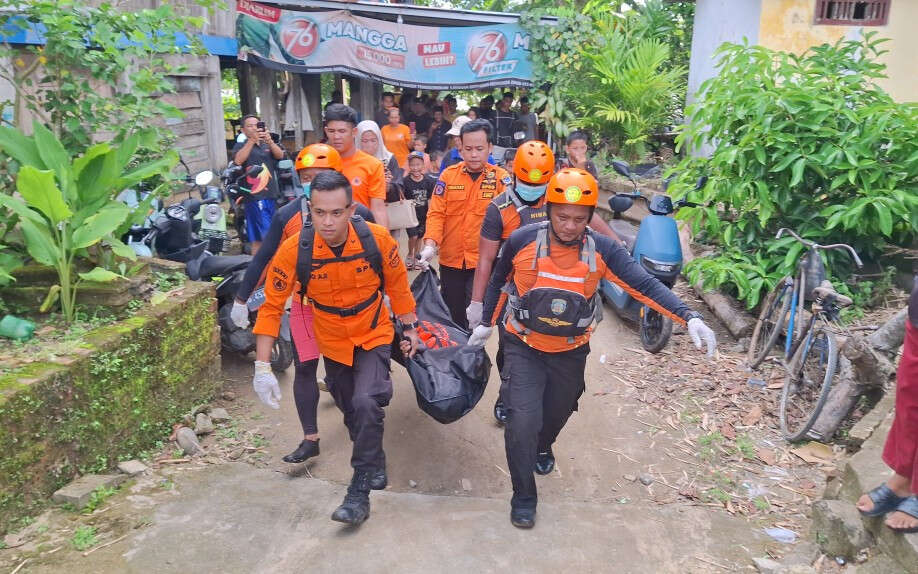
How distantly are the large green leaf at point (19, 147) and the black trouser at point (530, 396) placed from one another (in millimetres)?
3129

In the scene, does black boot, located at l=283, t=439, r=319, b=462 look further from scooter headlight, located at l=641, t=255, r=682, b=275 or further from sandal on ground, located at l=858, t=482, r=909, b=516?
scooter headlight, located at l=641, t=255, r=682, b=275

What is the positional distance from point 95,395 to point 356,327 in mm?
1534

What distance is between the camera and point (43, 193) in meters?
4.16

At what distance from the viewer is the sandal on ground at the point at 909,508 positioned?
318 cm

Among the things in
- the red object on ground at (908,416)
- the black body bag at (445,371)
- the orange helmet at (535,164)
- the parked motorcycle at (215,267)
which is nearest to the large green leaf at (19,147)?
the parked motorcycle at (215,267)

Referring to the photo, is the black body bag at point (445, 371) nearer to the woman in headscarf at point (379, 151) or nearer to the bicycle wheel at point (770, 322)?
the bicycle wheel at point (770, 322)

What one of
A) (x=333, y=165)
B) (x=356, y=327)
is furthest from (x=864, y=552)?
(x=333, y=165)

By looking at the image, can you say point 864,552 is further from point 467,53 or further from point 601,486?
point 467,53

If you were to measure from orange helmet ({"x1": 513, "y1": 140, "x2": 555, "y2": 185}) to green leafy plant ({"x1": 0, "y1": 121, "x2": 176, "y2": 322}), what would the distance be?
254cm

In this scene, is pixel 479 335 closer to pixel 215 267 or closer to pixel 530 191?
pixel 530 191

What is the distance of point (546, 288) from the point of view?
3.83m

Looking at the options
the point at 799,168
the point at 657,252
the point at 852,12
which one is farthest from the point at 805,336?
the point at 852,12

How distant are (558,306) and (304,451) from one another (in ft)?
6.64

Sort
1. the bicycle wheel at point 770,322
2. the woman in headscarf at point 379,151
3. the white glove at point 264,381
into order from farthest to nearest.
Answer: the woman in headscarf at point 379,151 < the bicycle wheel at point 770,322 < the white glove at point 264,381
